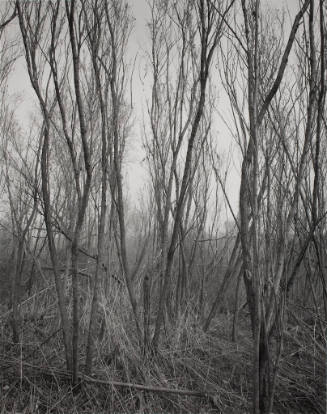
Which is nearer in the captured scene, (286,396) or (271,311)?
(271,311)

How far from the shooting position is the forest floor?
204 cm

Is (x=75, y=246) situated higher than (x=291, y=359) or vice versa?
(x=75, y=246)

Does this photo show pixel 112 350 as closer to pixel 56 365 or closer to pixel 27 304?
pixel 56 365

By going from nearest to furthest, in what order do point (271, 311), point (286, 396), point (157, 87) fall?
point (271, 311)
point (286, 396)
point (157, 87)

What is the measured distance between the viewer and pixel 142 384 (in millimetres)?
2285

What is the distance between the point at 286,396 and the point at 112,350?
4.28ft

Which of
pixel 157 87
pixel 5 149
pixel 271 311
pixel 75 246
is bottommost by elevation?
pixel 271 311

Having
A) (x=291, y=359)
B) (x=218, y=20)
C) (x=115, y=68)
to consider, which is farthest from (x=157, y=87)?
(x=291, y=359)

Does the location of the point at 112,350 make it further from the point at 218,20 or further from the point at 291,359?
the point at 218,20

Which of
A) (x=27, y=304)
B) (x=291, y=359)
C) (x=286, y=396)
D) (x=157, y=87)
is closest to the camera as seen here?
(x=286, y=396)

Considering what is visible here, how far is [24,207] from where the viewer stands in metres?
3.53

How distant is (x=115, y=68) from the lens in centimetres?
238

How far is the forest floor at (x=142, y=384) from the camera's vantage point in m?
2.04

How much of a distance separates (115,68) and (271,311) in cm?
193
